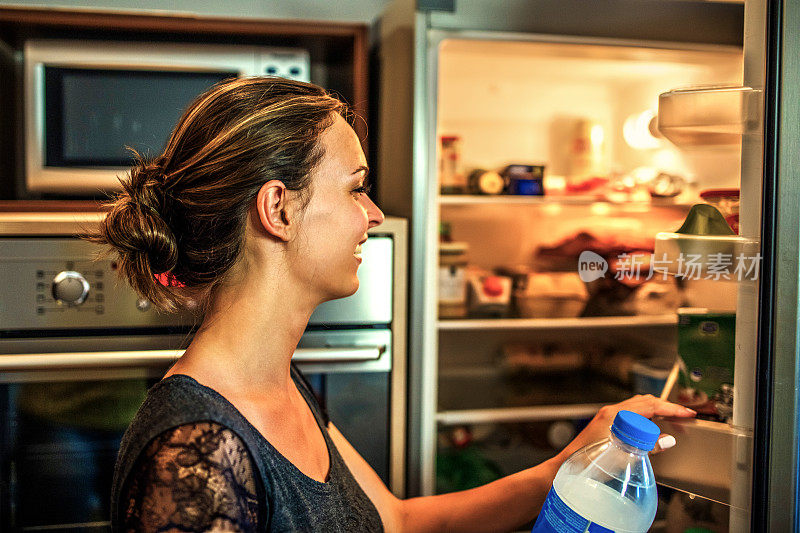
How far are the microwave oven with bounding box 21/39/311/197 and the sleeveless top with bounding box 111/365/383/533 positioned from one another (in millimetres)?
864

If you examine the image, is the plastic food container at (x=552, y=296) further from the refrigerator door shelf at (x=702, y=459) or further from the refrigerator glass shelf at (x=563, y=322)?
the refrigerator door shelf at (x=702, y=459)

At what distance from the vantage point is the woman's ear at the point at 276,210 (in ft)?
2.78

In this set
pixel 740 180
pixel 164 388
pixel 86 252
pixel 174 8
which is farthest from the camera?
pixel 174 8

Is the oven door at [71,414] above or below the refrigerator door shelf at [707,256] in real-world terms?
below

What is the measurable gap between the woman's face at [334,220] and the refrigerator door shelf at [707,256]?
1.49ft

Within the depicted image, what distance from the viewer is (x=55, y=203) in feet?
4.61

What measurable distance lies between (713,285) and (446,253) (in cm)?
97

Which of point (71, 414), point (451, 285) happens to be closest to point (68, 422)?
point (71, 414)

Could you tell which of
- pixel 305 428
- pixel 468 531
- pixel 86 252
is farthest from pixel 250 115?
pixel 468 531

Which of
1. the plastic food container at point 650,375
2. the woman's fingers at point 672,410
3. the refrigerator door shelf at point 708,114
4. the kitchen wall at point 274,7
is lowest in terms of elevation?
the plastic food container at point 650,375

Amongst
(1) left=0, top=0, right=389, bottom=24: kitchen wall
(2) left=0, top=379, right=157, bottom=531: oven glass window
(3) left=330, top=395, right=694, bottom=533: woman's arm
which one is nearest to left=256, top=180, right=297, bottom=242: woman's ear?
(3) left=330, top=395, right=694, bottom=533: woman's arm

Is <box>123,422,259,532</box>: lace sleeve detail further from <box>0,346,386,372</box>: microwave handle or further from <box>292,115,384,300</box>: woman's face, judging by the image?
<box>0,346,386,372</box>: microwave handle

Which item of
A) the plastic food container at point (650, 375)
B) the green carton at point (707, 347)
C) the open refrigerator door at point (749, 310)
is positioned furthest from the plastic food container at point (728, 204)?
the plastic food container at point (650, 375)

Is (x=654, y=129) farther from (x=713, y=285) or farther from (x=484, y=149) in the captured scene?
(x=484, y=149)
